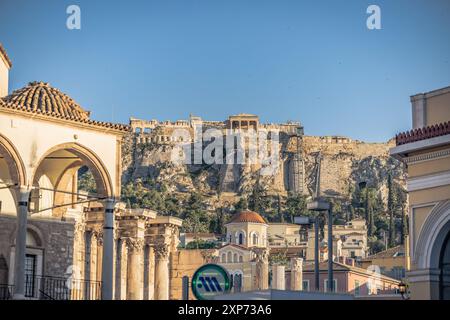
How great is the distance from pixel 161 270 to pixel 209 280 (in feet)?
65.0

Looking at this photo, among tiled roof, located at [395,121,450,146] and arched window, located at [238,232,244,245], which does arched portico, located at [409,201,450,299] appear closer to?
tiled roof, located at [395,121,450,146]

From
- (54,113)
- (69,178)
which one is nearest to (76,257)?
(69,178)

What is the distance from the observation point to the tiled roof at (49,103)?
30083 mm

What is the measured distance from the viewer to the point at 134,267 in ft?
146

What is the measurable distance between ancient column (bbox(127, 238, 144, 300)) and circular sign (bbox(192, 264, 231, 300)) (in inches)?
610

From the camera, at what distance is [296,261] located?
8556cm

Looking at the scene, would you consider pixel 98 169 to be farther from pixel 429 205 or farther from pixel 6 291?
pixel 429 205

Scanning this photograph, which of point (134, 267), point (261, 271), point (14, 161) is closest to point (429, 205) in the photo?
point (14, 161)

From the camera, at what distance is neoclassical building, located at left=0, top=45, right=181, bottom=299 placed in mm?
28891

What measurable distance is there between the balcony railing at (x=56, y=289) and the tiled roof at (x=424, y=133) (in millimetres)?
9345

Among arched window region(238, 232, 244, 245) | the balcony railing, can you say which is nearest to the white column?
the balcony railing
